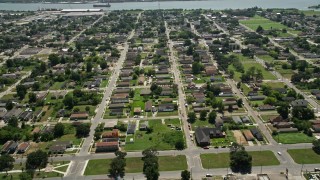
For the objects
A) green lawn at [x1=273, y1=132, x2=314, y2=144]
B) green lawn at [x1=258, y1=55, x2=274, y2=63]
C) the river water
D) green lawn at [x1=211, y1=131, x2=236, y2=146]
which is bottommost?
green lawn at [x1=211, y1=131, x2=236, y2=146]

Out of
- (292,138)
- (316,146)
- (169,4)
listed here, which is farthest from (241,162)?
(169,4)

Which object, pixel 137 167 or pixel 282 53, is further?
pixel 282 53

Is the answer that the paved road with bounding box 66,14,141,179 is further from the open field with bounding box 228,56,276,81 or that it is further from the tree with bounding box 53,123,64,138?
the open field with bounding box 228,56,276,81

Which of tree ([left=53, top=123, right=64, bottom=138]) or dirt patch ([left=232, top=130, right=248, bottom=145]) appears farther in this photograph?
tree ([left=53, top=123, right=64, bottom=138])

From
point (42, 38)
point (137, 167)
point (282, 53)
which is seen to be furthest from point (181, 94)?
point (42, 38)

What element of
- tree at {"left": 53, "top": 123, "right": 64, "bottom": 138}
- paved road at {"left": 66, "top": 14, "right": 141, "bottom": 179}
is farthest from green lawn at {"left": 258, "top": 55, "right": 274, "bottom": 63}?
tree at {"left": 53, "top": 123, "right": 64, "bottom": 138}

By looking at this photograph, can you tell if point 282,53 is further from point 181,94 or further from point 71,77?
point 71,77
